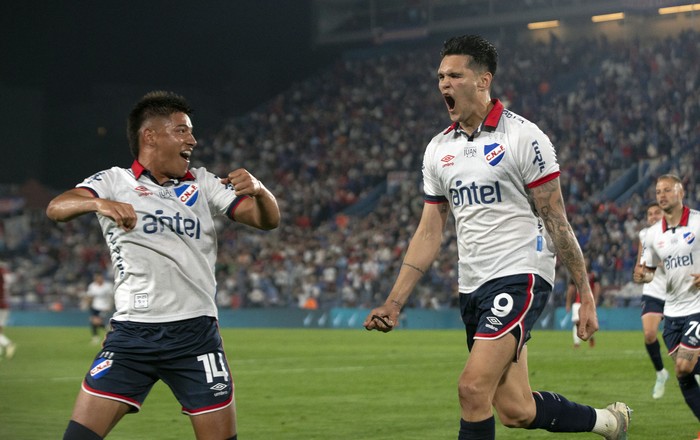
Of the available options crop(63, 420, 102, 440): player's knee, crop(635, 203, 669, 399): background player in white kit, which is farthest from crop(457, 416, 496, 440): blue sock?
crop(635, 203, 669, 399): background player in white kit

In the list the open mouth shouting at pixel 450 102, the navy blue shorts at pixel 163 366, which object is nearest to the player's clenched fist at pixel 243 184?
the navy blue shorts at pixel 163 366

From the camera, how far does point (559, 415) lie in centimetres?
723

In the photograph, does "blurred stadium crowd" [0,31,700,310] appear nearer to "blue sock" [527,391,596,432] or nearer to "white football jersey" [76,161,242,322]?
"blue sock" [527,391,596,432]

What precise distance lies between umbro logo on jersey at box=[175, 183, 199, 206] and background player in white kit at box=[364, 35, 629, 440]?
1.22 m

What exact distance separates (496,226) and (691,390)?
425 centimetres

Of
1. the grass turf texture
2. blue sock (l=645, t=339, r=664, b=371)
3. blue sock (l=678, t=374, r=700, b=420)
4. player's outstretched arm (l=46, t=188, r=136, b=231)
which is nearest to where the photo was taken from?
player's outstretched arm (l=46, t=188, r=136, b=231)

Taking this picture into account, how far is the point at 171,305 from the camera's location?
593cm

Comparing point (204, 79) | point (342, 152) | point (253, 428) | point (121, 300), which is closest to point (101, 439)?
point (121, 300)

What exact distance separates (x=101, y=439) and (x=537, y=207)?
110 inches

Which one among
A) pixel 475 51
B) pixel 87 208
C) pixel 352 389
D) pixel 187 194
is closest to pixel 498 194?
pixel 475 51

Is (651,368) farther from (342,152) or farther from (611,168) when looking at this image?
(342,152)

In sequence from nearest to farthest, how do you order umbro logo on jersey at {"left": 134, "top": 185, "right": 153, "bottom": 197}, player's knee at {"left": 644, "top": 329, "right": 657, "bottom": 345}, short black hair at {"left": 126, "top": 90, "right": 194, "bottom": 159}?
1. umbro logo on jersey at {"left": 134, "top": 185, "right": 153, "bottom": 197}
2. short black hair at {"left": 126, "top": 90, "right": 194, "bottom": 159}
3. player's knee at {"left": 644, "top": 329, "right": 657, "bottom": 345}

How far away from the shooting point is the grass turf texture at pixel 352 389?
11.0 metres

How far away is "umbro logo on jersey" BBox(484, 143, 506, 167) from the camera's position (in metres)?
6.66
